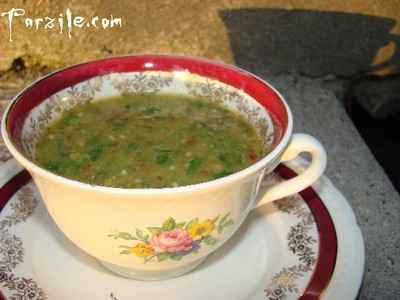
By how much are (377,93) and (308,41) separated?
1.12 feet

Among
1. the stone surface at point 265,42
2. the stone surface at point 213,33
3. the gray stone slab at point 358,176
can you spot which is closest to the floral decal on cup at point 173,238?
the gray stone slab at point 358,176

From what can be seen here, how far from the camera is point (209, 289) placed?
99 centimetres

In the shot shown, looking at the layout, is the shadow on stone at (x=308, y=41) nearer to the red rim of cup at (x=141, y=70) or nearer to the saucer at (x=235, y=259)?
the red rim of cup at (x=141, y=70)

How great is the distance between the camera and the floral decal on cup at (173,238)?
35.0 inches

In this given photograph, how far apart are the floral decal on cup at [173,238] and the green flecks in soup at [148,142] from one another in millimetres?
75

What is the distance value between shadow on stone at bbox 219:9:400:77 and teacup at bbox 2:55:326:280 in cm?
58

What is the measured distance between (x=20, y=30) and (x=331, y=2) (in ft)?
3.14

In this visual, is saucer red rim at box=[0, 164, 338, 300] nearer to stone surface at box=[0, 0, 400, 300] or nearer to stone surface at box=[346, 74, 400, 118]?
stone surface at box=[0, 0, 400, 300]

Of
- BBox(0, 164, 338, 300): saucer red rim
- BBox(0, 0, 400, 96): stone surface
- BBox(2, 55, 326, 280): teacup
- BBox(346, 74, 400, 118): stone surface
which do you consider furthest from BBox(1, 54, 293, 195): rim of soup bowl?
BBox(346, 74, 400, 118): stone surface

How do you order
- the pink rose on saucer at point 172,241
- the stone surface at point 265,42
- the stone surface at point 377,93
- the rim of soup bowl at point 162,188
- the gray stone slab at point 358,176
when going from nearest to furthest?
the rim of soup bowl at point 162,188, the pink rose on saucer at point 172,241, the gray stone slab at point 358,176, the stone surface at point 265,42, the stone surface at point 377,93

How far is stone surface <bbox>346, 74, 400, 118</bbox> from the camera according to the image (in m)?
1.93

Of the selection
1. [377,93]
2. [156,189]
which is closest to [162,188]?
[156,189]

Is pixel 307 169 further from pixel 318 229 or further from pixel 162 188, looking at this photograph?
pixel 162 188

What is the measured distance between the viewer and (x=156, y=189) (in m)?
0.80
